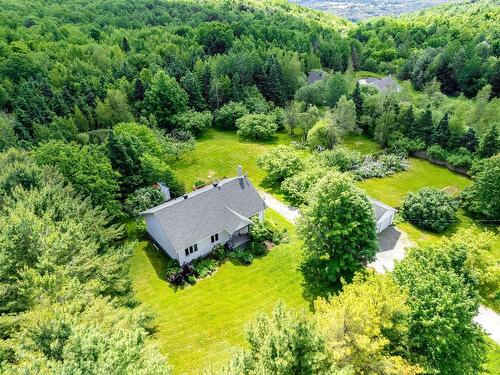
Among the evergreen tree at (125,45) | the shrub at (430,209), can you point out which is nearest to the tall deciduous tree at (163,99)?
the evergreen tree at (125,45)

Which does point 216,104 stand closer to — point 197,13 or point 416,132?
point 416,132

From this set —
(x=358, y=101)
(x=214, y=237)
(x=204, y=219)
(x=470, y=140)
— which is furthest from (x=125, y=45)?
(x=470, y=140)

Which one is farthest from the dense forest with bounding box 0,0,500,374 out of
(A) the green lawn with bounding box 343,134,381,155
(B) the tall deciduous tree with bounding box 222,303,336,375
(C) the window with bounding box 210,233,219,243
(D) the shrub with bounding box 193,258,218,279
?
(C) the window with bounding box 210,233,219,243

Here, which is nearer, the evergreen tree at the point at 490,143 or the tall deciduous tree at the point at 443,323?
the tall deciduous tree at the point at 443,323

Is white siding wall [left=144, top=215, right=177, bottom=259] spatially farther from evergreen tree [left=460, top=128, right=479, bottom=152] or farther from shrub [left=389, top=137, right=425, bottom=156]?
evergreen tree [left=460, top=128, right=479, bottom=152]

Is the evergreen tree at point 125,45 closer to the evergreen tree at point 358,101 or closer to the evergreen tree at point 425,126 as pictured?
the evergreen tree at point 358,101

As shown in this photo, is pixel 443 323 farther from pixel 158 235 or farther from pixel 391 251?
pixel 158 235
